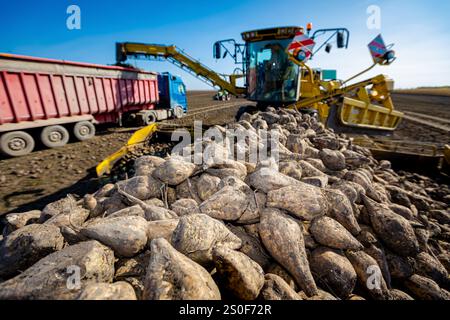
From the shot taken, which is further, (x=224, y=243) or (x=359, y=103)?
(x=359, y=103)

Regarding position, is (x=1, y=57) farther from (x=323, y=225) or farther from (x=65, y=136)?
(x=323, y=225)

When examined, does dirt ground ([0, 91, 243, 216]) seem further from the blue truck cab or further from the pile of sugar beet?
the blue truck cab

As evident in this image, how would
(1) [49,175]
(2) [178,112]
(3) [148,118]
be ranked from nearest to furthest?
(1) [49,175]
(3) [148,118]
(2) [178,112]

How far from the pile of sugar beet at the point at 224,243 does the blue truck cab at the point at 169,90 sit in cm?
1085

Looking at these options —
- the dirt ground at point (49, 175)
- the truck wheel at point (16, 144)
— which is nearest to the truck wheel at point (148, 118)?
A: the dirt ground at point (49, 175)

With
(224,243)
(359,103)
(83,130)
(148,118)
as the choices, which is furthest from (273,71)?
(83,130)

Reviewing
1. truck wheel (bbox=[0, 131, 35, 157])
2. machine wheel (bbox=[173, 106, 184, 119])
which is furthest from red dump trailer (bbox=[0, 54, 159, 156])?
machine wheel (bbox=[173, 106, 184, 119])

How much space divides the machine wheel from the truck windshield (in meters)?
6.44

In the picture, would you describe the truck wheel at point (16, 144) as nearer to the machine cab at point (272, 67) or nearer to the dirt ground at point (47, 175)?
the dirt ground at point (47, 175)

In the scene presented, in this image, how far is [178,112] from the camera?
1287 cm

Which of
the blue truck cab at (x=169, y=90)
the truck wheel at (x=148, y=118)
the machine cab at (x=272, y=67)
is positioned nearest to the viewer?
the machine cab at (x=272, y=67)

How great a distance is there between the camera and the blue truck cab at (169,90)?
1236 centimetres

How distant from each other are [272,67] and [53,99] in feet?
24.4

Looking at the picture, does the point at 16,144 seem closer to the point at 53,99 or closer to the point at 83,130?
the point at 53,99
